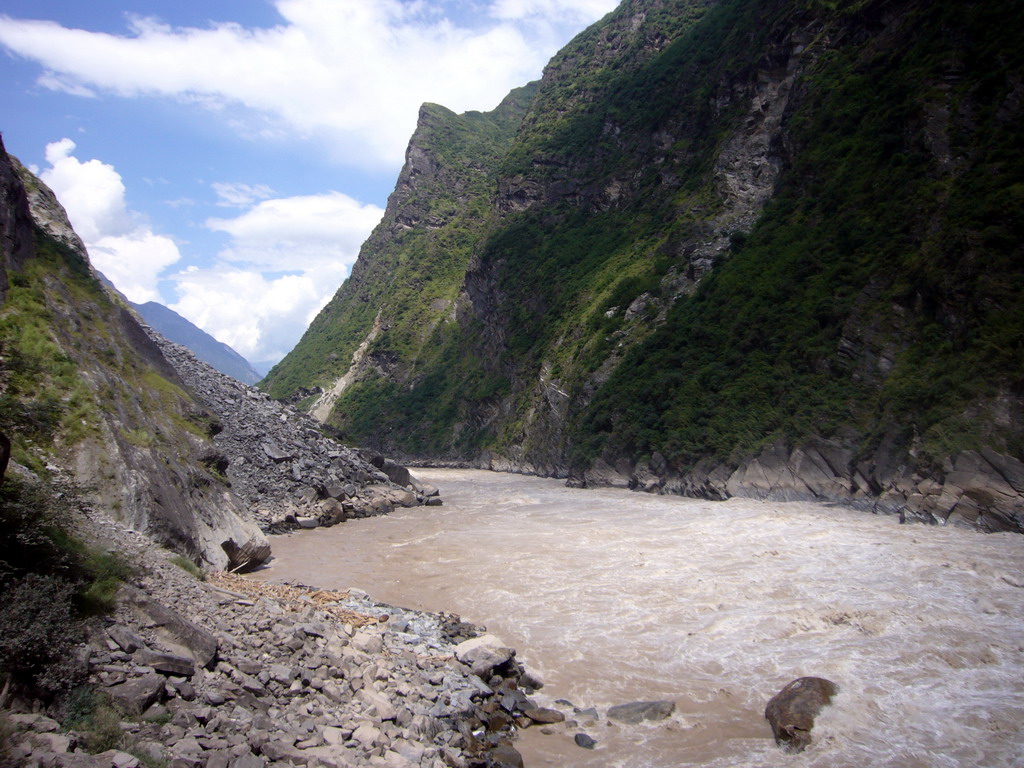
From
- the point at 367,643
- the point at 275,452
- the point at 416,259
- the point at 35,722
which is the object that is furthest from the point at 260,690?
the point at 416,259

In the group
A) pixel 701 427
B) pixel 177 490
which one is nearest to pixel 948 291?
pixel 701 427

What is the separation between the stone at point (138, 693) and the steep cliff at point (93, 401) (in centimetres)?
513

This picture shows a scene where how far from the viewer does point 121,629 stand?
279 inches

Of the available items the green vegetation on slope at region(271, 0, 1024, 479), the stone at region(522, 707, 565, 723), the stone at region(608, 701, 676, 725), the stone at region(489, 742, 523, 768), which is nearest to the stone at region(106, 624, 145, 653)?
the stone at region(489, 742, 523, 768)

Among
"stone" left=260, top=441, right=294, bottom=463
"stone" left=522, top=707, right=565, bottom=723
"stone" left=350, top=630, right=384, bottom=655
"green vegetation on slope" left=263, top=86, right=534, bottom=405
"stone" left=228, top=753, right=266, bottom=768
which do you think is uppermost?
"green vegetation on slope" left=263, top=86, right=534, bottom=405

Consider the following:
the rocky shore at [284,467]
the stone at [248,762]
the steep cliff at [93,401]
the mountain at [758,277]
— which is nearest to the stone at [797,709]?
the stone at [248,762]

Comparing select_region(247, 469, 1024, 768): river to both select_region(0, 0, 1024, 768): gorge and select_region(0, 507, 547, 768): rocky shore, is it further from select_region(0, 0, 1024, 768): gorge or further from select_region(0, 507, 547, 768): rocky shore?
select_region(0, 507, 547, 768): rocky shore

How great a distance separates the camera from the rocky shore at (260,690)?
5.77 meters

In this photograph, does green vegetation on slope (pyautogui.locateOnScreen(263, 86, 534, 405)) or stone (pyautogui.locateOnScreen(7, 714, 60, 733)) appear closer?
stone (pyautogui.locateOnScreen(7, 714, 60, 733))

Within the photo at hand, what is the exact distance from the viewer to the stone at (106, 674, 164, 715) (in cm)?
614

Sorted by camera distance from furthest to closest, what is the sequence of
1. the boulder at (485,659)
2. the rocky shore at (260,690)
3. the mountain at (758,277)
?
the mountain at (758,277)
the boulder at (485,659)
the rocky shore at (260,690)

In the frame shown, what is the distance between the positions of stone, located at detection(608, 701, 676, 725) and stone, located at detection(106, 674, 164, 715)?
20.0ft

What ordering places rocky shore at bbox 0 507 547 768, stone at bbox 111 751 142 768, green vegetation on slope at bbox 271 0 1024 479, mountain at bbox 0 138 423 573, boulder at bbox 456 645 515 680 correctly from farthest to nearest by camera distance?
green vegetation on slope at bbox 271 0 1024 479
mountain at bbox 0 138 423 573
boulder at bbox 456 645 515 680
rocky shore at bbox 0 507 547 768
stone at bbox 111 751 142 768

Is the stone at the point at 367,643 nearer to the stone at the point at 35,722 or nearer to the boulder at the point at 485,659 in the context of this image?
the boulder at the point at 485,659
